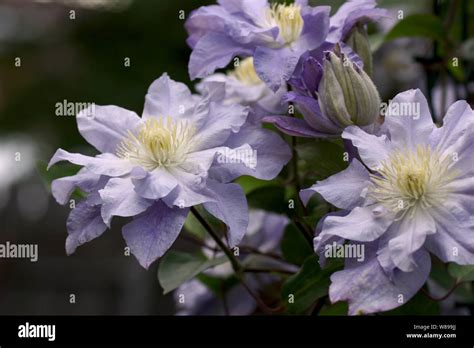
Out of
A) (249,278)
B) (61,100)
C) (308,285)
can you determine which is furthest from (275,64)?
(61,100)

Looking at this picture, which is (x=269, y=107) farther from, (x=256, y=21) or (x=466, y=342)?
(x=466, y=342)

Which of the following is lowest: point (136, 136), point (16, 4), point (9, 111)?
point (136, 136)

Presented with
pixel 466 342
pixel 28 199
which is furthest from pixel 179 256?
pixel 28 199

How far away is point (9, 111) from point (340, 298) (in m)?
1.57

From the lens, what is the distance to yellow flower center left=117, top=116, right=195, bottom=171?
0.52 m

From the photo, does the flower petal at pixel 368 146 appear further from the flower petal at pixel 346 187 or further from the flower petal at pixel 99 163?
the flower petal at pixel 99 163

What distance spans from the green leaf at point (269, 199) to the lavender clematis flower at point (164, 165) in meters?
0.10

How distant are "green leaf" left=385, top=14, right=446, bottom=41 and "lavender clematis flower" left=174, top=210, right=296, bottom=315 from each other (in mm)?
186

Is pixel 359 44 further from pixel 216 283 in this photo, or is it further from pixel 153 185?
pixel 216 283

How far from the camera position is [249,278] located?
2.32 ft

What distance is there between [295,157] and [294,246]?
0.07 m

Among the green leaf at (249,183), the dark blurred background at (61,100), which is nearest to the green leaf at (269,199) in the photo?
the green leaf at (249,183)

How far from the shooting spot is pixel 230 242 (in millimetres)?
465

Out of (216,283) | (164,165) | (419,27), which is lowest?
(216,283)
